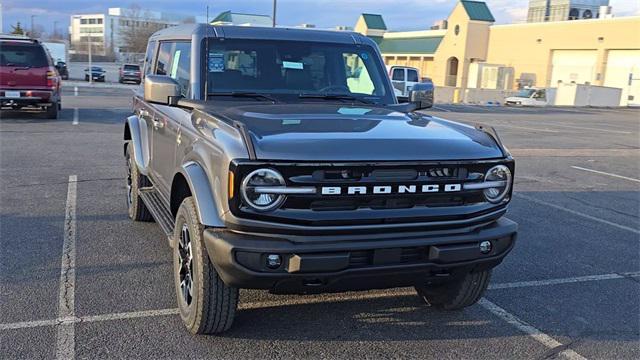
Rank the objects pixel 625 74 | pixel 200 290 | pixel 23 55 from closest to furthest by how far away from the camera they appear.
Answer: pixel 200 290, pixel 23 55, pixel 625 74

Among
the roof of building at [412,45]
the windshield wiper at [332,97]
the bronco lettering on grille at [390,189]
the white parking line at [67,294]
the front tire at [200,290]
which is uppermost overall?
the roof of building at [412,45]

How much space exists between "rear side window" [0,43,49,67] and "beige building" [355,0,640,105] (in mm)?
40915

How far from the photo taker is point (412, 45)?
70062 millimetres

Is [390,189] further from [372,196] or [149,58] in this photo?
[149,58]

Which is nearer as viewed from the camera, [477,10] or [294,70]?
[294,70]

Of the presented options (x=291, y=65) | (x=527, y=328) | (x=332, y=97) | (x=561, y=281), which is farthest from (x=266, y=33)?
(x=561, y=281)

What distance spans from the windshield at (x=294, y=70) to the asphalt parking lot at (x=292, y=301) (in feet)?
5.32

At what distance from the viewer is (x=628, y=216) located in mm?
7566

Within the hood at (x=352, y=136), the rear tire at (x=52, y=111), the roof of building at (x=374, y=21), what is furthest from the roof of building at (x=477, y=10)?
the hood at (x=352, y=136)

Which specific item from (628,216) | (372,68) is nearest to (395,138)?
(372,68)

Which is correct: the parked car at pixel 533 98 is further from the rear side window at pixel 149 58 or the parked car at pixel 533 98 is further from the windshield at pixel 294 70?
the windshield at pixel 294 70

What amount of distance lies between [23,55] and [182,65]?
39.4 feet

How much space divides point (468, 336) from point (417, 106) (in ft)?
6.84

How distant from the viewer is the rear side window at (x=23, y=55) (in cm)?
1466
